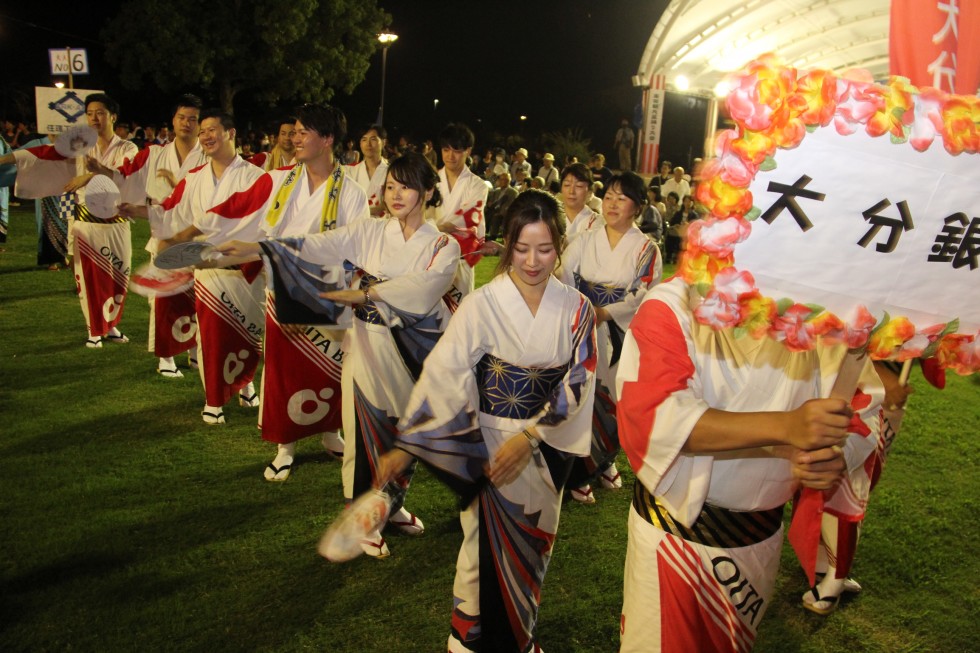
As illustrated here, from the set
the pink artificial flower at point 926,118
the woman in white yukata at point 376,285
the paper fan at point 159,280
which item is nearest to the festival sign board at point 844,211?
the pink artificial flower at point 926,118

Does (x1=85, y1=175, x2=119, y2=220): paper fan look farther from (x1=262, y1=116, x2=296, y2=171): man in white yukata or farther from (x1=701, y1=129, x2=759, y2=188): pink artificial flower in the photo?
(x1=701, y1=129, x2=759, y2=188): pink artificial flower

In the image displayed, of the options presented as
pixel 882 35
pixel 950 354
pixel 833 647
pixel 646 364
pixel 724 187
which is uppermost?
pixel 882 35

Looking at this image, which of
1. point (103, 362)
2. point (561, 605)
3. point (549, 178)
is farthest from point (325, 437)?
point (549, 178)

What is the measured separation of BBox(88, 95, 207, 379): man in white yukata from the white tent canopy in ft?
22.0

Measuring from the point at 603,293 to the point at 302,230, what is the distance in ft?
6.13

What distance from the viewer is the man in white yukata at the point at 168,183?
5996 mm

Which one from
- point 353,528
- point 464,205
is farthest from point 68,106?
point 353,528

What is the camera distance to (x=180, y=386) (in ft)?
20.0

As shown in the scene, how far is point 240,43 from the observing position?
2592 cm

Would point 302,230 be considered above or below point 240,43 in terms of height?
below

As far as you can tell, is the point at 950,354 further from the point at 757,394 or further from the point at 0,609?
A: the point at 0,609

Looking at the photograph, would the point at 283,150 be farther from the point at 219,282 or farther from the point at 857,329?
the point at 857,329

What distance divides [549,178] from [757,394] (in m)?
12.7

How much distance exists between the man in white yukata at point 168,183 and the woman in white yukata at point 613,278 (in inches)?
131
